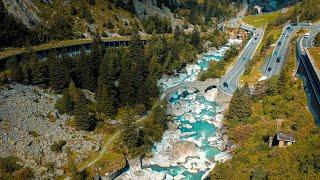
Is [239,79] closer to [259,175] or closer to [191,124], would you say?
[191,124]

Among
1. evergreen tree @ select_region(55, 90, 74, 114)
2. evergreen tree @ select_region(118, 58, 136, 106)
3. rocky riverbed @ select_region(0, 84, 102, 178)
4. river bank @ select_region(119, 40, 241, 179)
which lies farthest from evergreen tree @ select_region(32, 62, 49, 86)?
river bank @ select_region(119, 40, 241, 179)

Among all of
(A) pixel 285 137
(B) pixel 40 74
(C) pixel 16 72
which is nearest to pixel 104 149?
(B) pixel 40 74

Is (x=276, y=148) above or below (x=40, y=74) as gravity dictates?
below

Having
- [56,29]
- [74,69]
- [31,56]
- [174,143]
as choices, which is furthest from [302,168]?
[56,29]

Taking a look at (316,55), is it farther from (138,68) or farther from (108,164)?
(108,164)

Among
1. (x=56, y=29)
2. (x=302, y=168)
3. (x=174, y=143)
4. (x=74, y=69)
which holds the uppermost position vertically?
(x=56, y=29)

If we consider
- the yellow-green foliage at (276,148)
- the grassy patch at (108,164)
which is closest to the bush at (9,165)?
the grassy patch at (108,164)

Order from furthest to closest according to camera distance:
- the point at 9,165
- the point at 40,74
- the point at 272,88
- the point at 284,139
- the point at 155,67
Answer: the point at 155,67 → the point at 40,74 → the point at 272,88 → the point at 9,165 → the point at 284,139

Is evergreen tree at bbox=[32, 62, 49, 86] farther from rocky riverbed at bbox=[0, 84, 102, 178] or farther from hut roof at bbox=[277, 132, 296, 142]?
hut roof at bbox=[277, 132, 296, 142]
